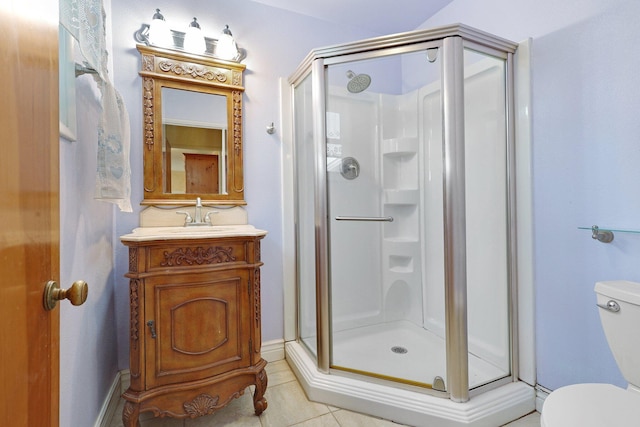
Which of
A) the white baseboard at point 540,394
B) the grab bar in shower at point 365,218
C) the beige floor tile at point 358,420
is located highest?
the grab bar in shower at point 365,218

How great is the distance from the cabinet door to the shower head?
4.27 ft

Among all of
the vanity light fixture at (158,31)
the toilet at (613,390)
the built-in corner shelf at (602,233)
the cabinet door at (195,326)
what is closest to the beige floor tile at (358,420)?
the cabinet door at (195,326)

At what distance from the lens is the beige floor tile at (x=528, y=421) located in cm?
145

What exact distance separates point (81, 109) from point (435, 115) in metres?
1.73

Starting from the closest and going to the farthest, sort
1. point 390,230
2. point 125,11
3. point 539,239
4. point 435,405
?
point 435,405
point 539,239
point 125,11
point 390,230

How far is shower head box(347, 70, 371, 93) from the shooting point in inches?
72.7

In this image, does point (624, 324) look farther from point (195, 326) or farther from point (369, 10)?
point (369, 10)

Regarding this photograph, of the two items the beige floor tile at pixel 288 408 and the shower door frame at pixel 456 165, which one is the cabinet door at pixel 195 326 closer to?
the beige floor tile at pixel 288 408

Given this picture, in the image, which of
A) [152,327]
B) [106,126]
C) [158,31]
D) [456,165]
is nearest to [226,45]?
[158,31]

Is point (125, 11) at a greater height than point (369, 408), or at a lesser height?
greater

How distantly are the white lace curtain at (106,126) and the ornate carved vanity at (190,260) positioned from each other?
21 cm

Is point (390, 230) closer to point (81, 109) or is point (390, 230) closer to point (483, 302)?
point (483, 302)

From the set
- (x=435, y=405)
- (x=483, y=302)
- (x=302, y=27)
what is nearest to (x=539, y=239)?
(x=483, y=302)

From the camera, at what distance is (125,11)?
175cm
